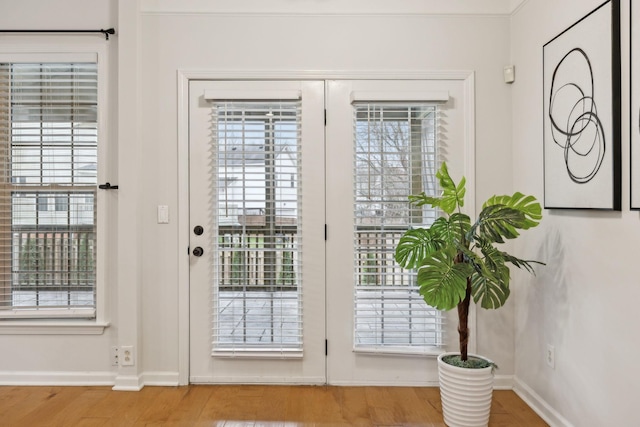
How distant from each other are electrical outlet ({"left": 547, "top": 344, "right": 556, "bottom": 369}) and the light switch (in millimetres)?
2429

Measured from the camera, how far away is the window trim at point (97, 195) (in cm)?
258

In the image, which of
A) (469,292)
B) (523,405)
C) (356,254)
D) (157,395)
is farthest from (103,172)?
(523,405)

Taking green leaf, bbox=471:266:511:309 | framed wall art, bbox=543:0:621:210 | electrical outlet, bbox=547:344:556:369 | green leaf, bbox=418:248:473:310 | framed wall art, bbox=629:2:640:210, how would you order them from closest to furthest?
framed wall art, bbox=629:2:640:210, framed wall art, bbox=543:0:621:210, green leaf, bbox=418:248:473:310, green leaf, bbox=471:266:511:309, electrical outlet, bbox=547:344:556:369

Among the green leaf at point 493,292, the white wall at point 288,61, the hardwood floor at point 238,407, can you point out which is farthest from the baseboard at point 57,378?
the green leaf at point 493,292

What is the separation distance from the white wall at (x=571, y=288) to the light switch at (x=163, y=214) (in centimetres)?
229

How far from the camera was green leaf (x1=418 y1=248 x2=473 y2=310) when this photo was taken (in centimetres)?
187

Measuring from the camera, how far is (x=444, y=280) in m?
1.90

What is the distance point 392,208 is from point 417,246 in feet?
1.50

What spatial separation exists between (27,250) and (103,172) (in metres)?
0.74

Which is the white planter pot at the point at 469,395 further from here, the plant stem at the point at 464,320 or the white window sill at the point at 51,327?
the white window sill at the point at 51,327

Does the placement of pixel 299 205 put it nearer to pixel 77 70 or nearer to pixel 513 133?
pixel 513 133

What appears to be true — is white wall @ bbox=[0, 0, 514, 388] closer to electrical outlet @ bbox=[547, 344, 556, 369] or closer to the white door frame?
the white door frame

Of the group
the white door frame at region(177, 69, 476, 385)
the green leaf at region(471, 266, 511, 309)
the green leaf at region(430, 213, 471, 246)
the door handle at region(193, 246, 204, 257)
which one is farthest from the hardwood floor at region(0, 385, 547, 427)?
the green leaf at region(430, 213, 471, 246)

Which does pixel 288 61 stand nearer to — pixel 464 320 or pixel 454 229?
pixel 454 229
